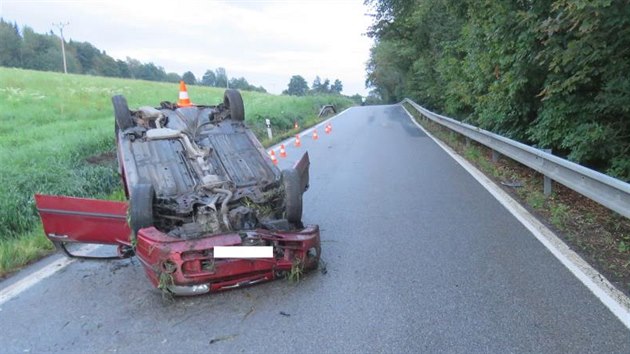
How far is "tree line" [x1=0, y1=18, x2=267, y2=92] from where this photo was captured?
3831 inches

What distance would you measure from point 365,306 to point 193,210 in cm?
174

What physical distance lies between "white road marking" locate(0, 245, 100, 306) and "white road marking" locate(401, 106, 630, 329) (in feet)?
15.2

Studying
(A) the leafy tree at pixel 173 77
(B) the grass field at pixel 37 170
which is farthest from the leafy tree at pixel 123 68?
(B) the grass field at pixel 37 170

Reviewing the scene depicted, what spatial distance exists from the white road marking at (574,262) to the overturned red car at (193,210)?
89.2 inches

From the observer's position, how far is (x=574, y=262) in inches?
175

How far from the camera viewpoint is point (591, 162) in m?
7.21

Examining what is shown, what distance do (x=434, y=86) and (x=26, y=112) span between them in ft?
62.4

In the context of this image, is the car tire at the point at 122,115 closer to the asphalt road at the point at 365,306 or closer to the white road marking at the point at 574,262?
the asphalt road at the point at 365,306

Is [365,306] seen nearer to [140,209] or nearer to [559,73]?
[140,209]

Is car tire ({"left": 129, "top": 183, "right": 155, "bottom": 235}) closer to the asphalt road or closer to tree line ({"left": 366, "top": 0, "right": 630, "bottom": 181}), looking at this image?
the asphalt road

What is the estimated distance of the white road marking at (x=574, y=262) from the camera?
3584mm

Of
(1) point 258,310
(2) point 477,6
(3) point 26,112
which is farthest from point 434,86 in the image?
(1) point 258,310

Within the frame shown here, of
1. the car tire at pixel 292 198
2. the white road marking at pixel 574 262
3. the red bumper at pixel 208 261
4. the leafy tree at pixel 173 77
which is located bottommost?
the white road marking at pixel 574 262

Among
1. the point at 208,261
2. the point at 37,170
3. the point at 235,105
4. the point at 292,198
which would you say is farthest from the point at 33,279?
the point at 37,170
